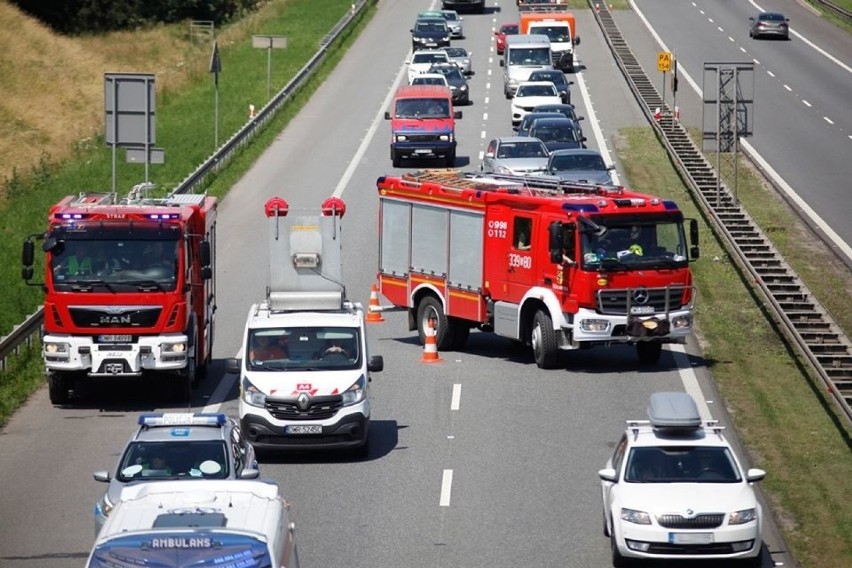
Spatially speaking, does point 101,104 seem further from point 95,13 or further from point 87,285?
point 87,285

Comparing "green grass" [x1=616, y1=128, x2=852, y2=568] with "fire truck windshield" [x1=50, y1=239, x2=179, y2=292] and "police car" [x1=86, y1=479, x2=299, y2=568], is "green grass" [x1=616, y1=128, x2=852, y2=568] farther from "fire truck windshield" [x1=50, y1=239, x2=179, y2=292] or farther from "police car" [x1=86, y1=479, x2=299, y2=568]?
"fire truck windshield" [x1=50, y1=239, x2=179, y2=292]

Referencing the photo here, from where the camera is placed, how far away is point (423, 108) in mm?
51375

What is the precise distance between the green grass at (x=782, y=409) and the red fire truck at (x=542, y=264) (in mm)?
1898

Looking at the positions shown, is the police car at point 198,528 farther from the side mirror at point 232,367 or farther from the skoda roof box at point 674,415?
the side mirror at point 232,367

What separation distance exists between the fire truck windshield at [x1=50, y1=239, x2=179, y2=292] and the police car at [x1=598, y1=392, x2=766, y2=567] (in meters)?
9.60

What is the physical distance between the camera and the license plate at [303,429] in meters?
22.1

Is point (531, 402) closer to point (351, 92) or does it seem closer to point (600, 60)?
point (351, 92)

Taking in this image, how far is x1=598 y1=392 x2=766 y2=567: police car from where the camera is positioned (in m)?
17.1

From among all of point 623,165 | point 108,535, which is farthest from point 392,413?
point 623,165

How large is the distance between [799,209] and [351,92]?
24410mm

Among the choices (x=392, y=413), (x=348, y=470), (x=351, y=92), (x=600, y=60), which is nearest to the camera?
(x=348, y=470)

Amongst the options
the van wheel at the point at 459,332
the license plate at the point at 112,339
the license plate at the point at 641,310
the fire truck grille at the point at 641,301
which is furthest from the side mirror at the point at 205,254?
the license plate at the point at 641,310

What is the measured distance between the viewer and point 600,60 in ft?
237

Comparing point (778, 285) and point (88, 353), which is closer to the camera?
point (88, 353)
